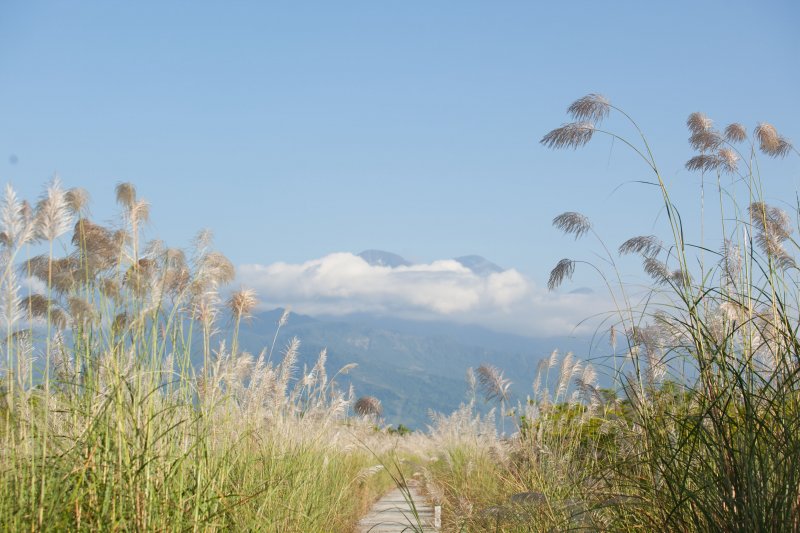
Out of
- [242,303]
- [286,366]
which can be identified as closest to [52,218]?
[242,303]

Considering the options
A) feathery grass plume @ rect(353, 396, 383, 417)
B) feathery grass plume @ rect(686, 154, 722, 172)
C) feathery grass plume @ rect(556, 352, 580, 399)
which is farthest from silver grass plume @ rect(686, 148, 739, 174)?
feathery grass plume @ rect(353, 396, 383, 417)

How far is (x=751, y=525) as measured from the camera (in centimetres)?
272

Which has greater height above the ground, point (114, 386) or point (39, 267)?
point (39, 267)

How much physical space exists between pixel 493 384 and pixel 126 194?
370 cm

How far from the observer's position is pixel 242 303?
15.6 ft

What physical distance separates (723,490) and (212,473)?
7.31 ft

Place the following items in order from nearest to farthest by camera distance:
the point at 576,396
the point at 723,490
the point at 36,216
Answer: the point at 723,490
the point at 36,216
the point at 576,396

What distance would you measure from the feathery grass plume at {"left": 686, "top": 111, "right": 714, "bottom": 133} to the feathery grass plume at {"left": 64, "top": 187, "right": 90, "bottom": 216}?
3499 millimetres

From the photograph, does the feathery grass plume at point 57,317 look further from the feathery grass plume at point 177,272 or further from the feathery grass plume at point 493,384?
the feathery grass plume at point 493,384

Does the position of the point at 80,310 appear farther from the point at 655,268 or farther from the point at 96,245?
the point at 655,268

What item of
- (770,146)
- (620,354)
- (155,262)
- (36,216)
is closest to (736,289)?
(620,354)

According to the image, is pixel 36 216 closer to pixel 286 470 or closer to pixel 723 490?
pixel 286 470

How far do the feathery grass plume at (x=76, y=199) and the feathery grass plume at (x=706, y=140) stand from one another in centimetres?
347

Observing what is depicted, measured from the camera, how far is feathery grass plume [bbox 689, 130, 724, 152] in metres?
4.55
